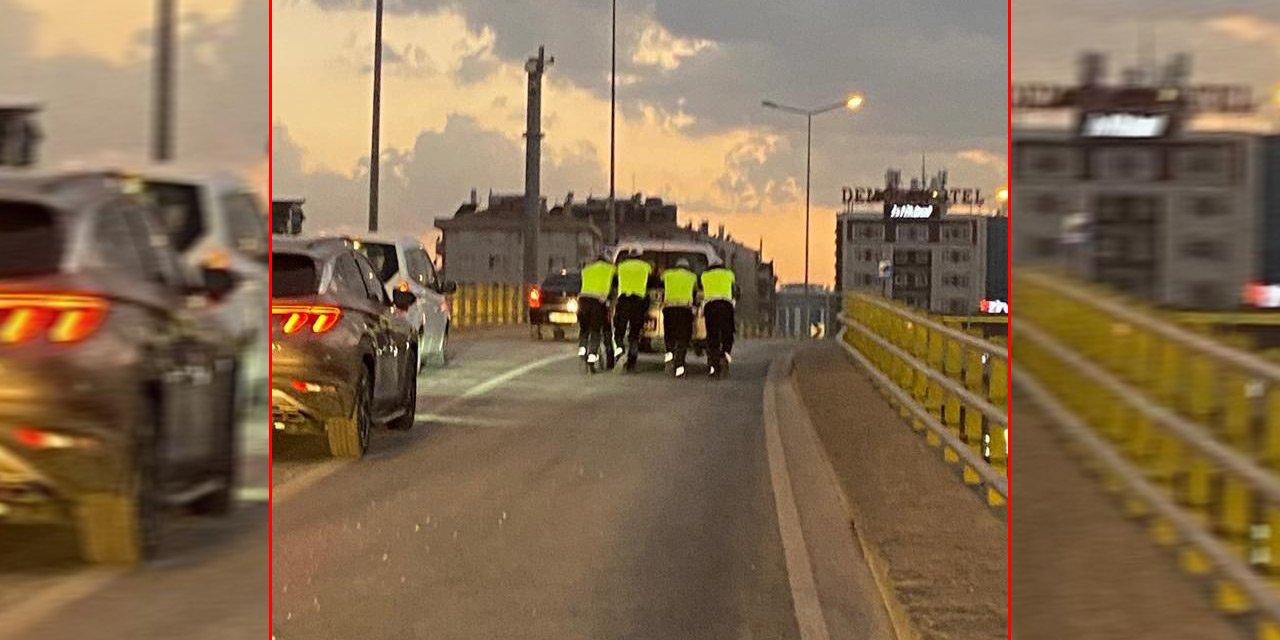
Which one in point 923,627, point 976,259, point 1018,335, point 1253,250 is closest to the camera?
point 1253,250

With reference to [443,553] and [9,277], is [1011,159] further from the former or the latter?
[443,553]

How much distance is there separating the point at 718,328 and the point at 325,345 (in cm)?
1040

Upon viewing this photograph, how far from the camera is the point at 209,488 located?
6613mm

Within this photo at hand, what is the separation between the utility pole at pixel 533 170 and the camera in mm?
34312

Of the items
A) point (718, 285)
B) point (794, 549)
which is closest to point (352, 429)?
point (794, 549)

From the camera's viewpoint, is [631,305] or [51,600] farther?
[631,305]

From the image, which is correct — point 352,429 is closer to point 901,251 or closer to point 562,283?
point 901,251

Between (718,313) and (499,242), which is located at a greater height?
(499,242)

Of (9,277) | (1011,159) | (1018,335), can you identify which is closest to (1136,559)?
(1018,335)

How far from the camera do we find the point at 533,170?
34.6 meters

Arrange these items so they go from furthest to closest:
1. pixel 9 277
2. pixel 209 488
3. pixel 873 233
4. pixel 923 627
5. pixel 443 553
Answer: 1. pixel 873 233
2. pixel 443 553
3. pixel 209 488
4. pixel 923 627
5. pixel 9 277

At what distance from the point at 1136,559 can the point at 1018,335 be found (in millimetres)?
1976

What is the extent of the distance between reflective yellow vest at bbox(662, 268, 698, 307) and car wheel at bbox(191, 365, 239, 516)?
1347 cm

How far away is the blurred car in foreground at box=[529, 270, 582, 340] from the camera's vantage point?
99.5 ft
